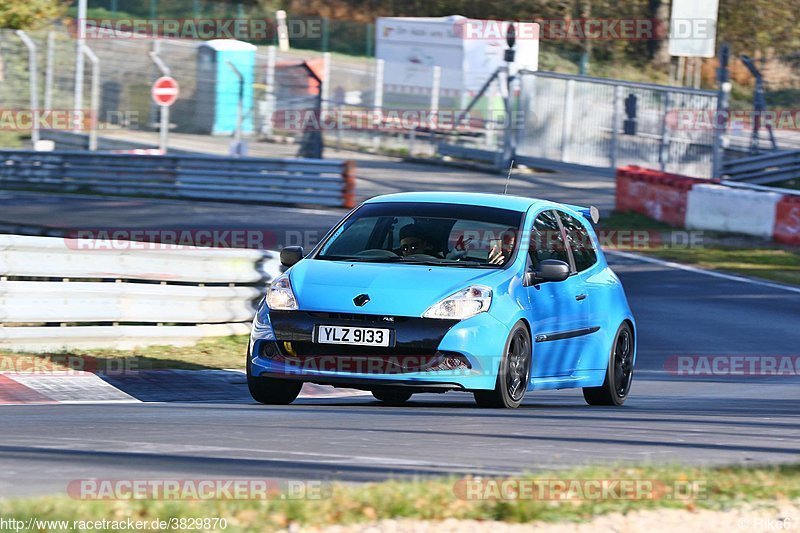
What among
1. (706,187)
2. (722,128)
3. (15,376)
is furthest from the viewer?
(722,128)

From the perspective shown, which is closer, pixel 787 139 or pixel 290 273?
pixel 290 273

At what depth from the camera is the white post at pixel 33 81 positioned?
33281 millimetres

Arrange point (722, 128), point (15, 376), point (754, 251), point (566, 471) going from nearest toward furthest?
point (566, 471), point (15, 376), point (754, 251), point (722, 128)

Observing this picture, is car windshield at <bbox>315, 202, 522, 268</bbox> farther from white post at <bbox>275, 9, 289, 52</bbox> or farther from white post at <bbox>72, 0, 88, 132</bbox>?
white post at <bbox>275, 9, 289, 52</bbox>

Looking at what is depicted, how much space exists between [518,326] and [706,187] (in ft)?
55.6

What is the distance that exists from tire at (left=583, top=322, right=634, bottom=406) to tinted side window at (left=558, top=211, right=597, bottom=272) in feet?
1.95

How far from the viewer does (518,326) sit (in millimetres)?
9258

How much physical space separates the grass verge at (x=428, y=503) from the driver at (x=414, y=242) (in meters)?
3.68

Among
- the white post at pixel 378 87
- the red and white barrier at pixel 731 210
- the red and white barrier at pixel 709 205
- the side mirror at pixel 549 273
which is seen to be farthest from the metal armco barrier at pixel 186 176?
the side mirror at pixel 549 273

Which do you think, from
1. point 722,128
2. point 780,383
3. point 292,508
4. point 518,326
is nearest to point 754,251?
point 722,128

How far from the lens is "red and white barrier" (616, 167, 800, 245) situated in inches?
950

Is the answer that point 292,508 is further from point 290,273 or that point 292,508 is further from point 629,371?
point 629,371


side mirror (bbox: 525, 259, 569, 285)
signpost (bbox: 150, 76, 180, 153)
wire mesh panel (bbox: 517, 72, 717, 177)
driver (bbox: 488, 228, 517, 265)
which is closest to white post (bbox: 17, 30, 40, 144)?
signpost (bbox: 150, 76, 180, 153)

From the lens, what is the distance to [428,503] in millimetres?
5426
